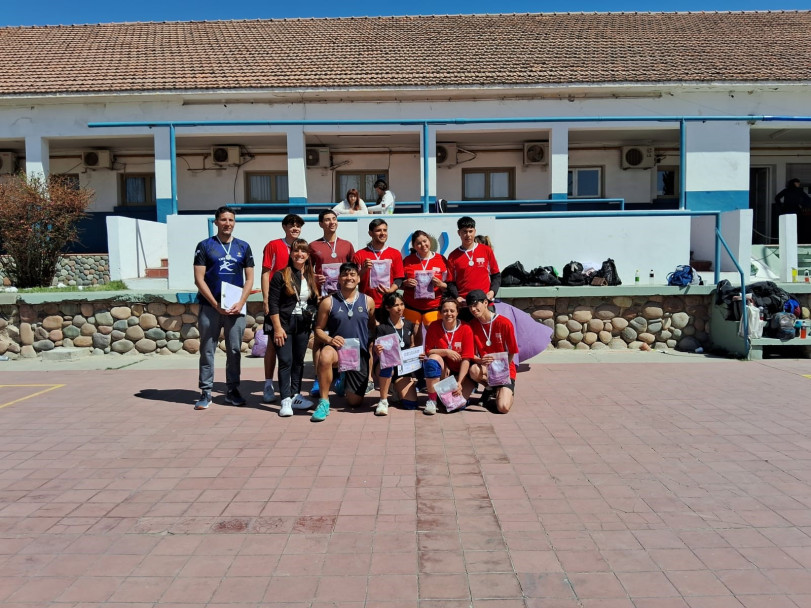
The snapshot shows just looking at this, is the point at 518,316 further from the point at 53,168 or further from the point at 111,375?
the point at 53,168

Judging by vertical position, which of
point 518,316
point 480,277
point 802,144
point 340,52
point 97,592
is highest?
point 340,52

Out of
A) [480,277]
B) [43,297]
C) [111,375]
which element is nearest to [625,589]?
[480,277]

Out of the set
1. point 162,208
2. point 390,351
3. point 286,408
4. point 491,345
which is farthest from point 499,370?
point 162,208

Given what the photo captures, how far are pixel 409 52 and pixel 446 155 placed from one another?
9.58 ft

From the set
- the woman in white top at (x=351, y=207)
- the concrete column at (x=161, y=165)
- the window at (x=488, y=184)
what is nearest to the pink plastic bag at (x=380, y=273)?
the woman in white top at (x=351, y=207)

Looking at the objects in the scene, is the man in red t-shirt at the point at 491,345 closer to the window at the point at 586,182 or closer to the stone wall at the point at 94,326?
the stone wall at the point at 94,326

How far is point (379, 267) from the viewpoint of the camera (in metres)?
6.94

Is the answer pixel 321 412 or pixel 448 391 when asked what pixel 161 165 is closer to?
pixel 321 412

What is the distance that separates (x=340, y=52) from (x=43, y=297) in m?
10.5

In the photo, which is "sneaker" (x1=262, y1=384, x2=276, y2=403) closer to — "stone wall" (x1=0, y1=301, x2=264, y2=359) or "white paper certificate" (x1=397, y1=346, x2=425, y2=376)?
"white paper certificate" (x1=397, y1=346, x2=425, y2=376)

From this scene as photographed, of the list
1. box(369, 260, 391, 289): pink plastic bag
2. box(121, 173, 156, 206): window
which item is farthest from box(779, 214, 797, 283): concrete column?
box(121, 173, 156, 206): window

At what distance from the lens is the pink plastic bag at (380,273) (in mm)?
6945

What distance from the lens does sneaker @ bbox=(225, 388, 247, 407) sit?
701cm

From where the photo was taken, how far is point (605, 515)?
4.03 metres
